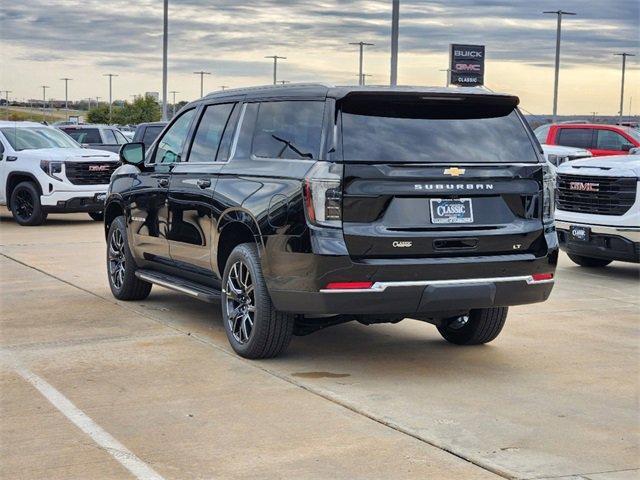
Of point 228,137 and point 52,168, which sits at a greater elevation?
point 228,137

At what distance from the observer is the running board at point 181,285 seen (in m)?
8.20

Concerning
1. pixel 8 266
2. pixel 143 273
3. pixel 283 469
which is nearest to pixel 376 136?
pixel 283 469

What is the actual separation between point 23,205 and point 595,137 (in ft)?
39.7

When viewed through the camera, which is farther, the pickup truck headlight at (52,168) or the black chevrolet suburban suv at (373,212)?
Answer: the pickup truck headlight at (52,168)

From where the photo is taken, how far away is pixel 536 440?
224 inches

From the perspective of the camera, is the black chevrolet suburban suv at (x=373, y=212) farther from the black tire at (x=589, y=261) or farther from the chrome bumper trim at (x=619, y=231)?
the black tire at (x=589, y=261)

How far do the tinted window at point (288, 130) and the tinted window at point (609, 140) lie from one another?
16564 millimetres

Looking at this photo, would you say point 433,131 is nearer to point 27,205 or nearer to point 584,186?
point 584,186

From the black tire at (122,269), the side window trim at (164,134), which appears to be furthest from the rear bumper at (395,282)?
the black tire at (122,269)

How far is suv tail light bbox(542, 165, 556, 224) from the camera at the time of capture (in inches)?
292

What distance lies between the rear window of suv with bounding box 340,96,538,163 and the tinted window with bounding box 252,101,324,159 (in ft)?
0.79

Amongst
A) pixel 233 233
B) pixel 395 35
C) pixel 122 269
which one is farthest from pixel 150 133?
pixel 233 233

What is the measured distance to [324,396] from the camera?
654 centimetres

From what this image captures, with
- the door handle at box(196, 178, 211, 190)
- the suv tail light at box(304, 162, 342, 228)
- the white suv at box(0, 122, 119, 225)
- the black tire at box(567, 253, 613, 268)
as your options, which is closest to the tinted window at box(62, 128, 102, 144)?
the white suv at box(0, 122, 119, 225)
